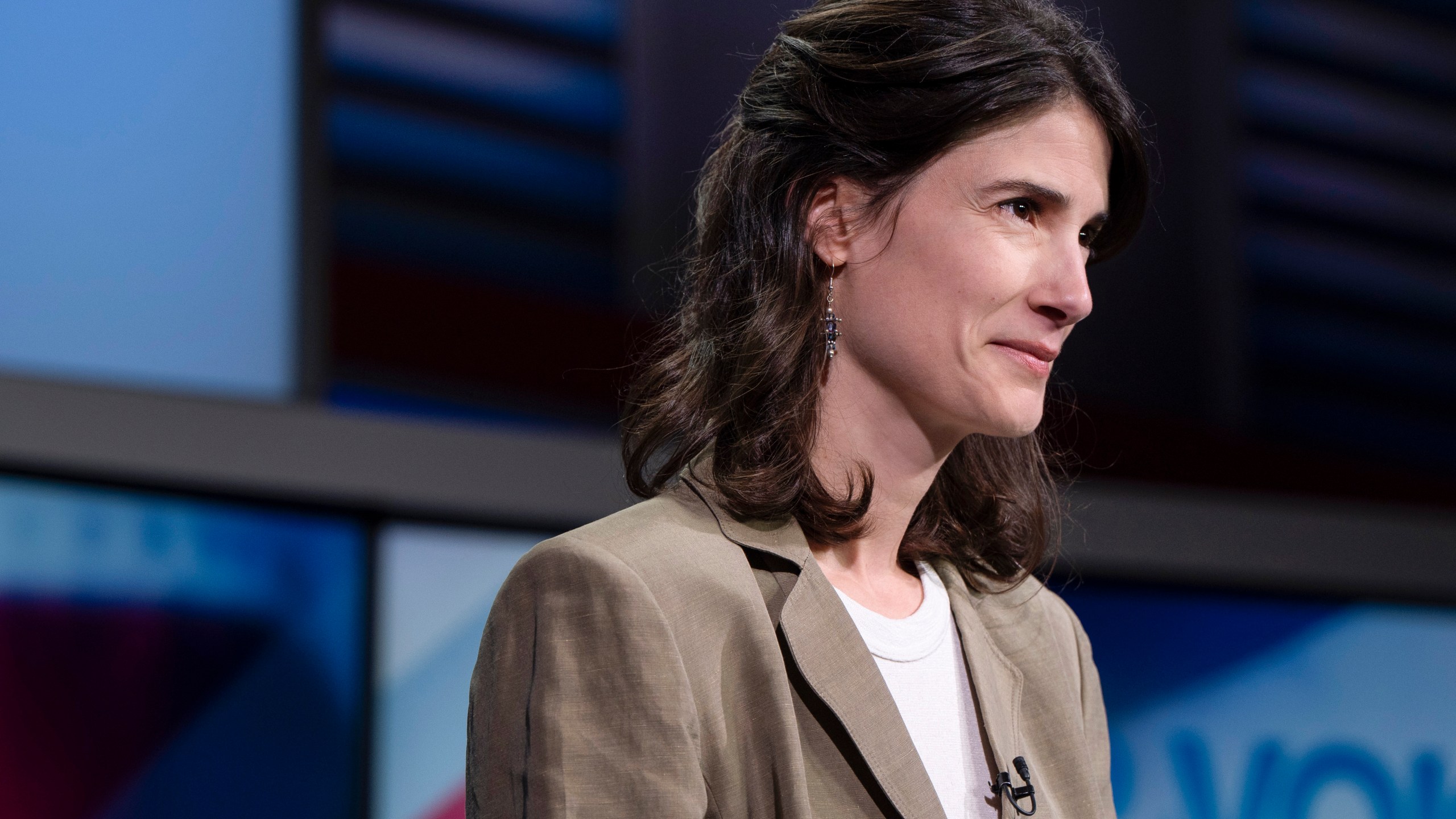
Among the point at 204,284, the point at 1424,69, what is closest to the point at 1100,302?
the point at 1424,69

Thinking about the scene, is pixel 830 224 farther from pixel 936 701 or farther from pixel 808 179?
pixel 936 701

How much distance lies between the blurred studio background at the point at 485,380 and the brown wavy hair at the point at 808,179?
33 centimetres

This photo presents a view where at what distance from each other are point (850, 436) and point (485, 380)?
2259mm

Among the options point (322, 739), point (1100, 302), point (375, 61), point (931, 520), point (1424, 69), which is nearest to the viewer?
point (931, 520)

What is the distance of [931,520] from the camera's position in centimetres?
170

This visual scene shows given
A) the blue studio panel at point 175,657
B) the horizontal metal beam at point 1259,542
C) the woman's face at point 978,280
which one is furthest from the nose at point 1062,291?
the horizontal metal beam at point 1259,542

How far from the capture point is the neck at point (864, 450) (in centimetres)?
152

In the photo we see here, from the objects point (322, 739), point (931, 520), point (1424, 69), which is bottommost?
point (322, 739)

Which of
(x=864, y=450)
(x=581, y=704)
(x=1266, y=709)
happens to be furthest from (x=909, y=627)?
(x=1266, y=709)

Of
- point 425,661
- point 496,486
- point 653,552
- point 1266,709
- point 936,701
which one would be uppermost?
point 653,552

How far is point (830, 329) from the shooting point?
1.53 m

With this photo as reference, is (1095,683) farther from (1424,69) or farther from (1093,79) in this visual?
(1424,69)

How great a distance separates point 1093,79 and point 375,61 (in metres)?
3.13

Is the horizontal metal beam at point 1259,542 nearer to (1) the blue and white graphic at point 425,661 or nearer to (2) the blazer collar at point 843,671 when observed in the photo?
(1) the blue and white graphic at point 425,661
